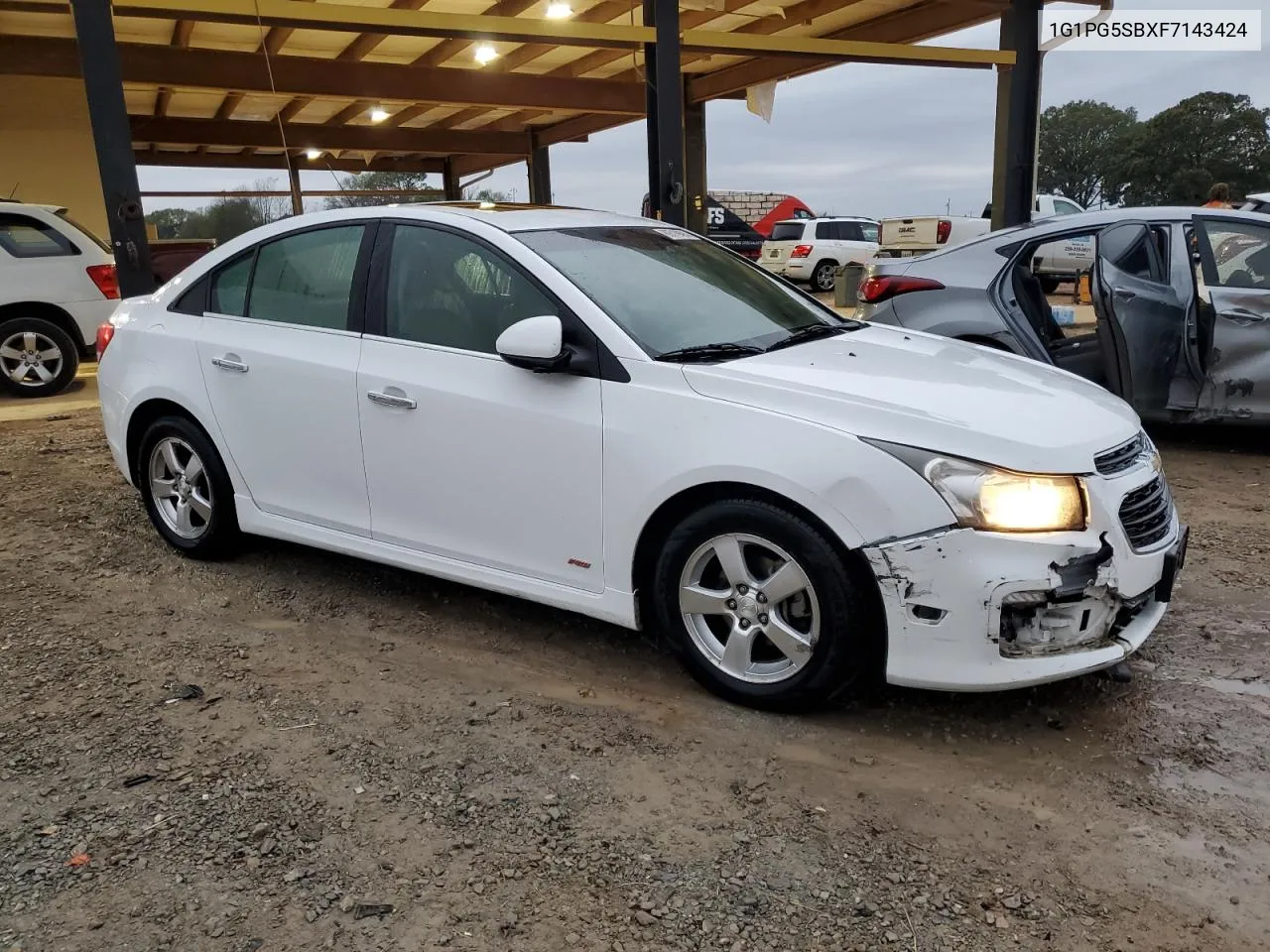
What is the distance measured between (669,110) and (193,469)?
5.86 m

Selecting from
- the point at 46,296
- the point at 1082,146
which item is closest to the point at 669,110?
the point at 46,296

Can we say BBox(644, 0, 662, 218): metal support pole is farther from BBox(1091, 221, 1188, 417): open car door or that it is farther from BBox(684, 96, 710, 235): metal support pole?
BBox(684, 96, 710, 235): metal support pole

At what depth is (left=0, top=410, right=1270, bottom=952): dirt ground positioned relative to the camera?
2266 millimetres

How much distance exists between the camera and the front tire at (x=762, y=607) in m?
2.90

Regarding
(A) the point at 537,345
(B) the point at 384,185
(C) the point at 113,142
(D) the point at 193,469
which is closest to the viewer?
(A) the point at 537,345

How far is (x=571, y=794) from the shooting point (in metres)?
2.77

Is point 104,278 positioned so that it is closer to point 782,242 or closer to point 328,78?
point 328,78

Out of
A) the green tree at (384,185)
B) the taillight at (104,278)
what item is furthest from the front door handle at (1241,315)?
the green tree at (384,185)

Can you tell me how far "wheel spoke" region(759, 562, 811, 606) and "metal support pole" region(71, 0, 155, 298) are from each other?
19.4ft

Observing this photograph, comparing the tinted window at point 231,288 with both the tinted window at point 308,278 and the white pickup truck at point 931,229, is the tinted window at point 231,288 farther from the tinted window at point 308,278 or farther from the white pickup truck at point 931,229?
the white pickup truck at point 931,229

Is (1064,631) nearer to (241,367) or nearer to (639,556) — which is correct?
(639,556)

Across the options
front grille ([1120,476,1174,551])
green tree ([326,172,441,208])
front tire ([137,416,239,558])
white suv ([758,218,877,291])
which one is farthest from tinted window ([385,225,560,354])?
green tree ([326,172,441,208])

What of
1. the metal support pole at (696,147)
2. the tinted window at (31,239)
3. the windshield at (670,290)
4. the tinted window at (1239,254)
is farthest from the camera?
the metal support pole at (696,147)

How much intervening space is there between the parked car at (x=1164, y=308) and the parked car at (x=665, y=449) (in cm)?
233
